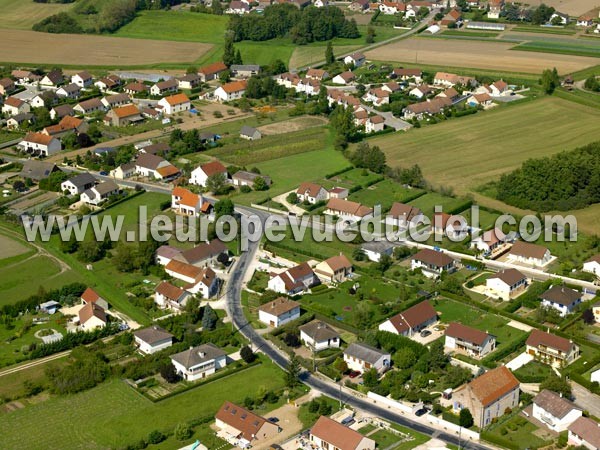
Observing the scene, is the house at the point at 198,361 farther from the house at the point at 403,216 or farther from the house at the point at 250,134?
the house at the point at 250,134

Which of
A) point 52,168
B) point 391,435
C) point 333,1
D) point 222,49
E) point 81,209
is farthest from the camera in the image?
point 333,1

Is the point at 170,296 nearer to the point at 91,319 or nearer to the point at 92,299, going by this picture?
the point at 92,299

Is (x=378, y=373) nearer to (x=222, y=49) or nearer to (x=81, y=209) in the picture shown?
(x=81, y=209)

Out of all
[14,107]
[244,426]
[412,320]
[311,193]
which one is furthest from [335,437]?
[14,107]

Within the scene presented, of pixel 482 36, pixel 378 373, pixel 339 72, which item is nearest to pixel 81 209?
pixel 378 373

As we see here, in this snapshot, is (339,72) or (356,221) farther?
(339,72)

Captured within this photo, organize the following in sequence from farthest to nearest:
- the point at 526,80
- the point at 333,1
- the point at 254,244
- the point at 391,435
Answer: the point at 333,1 → the point at 526,80 → the point at 254,244 → the point at 391,435

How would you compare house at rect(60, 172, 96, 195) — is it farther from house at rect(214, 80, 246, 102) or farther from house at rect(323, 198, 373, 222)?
house at rect(214, 80, 246, 102)
